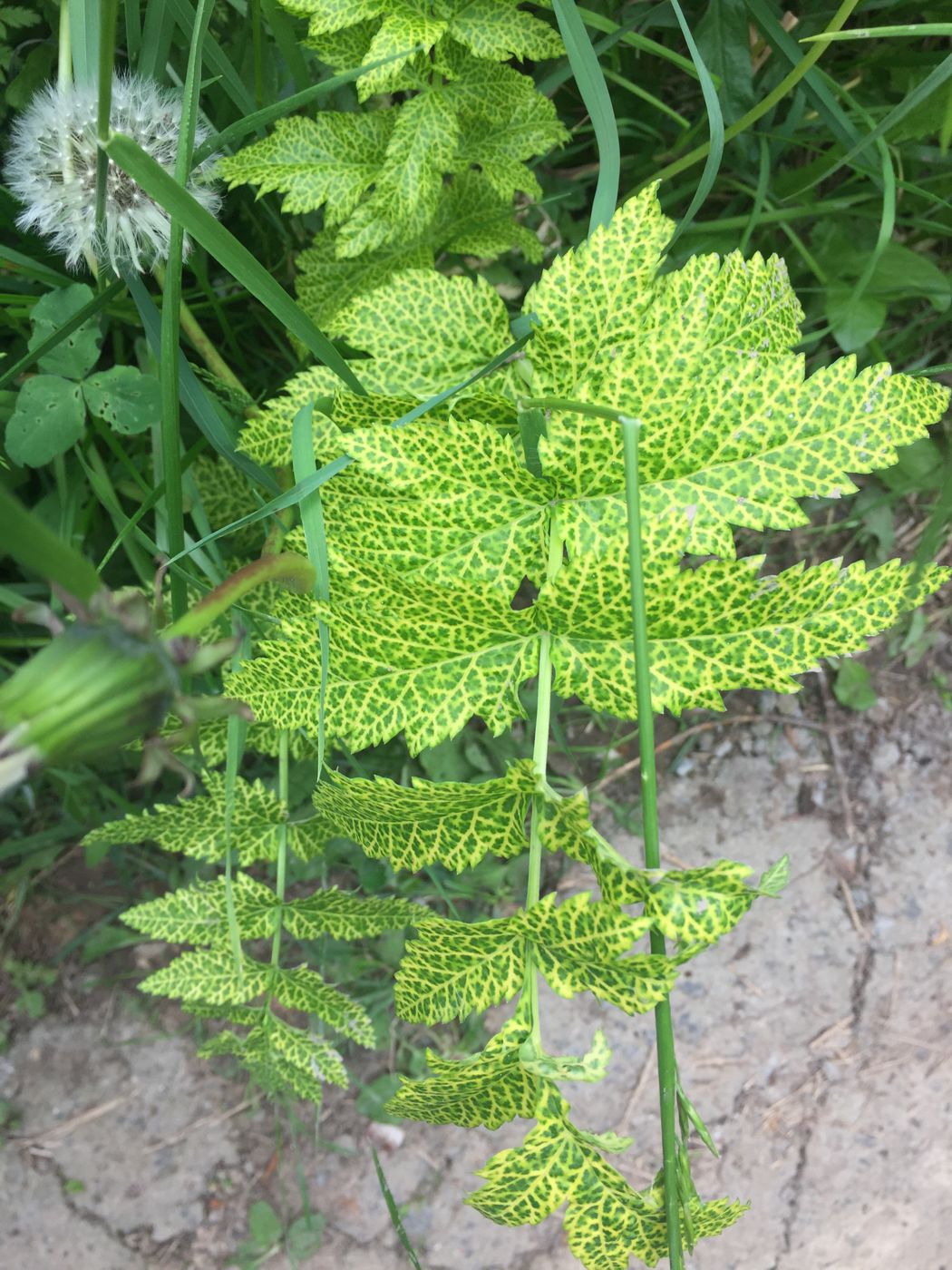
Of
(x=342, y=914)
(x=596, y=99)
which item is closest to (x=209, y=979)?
(x=342, y=914)

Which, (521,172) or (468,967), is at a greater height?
(521,172)

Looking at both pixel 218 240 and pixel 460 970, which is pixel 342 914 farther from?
pixel 218 240

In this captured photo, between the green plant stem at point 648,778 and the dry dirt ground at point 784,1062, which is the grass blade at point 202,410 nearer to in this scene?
the green plant stem at point 648,778

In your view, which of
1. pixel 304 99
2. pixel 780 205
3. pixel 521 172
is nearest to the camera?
pixel 304 99

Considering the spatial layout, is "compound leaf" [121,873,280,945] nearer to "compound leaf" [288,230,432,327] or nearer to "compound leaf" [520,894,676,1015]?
"compound leaf" [520,894,676,1015]

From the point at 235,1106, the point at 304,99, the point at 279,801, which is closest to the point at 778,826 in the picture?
the point at 279,801

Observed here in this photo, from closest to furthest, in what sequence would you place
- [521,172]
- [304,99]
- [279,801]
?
[304,99], [521,172], [279,801]

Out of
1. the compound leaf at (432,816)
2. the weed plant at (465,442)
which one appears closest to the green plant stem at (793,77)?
the weed plant at (465,442)

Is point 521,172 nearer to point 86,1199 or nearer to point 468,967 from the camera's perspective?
point 468,967
